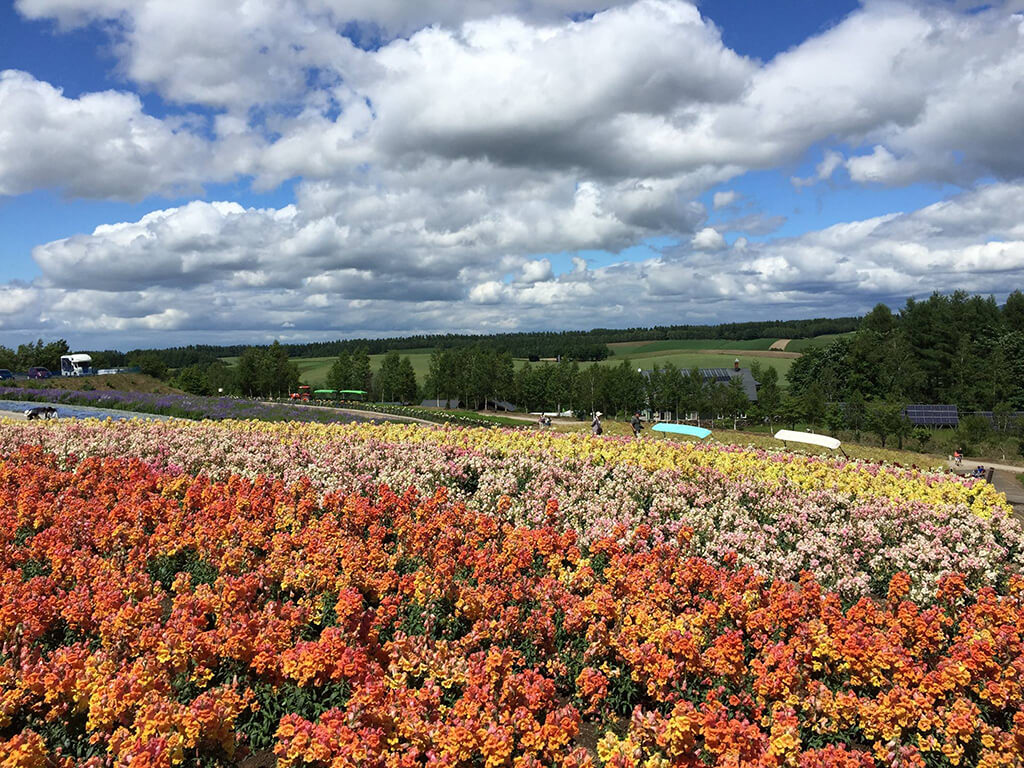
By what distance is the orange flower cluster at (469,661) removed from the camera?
4465 millimetres

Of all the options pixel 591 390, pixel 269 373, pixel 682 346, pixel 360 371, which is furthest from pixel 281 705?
pixel 682 346

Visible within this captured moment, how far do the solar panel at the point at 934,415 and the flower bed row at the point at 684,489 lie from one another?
5743cm

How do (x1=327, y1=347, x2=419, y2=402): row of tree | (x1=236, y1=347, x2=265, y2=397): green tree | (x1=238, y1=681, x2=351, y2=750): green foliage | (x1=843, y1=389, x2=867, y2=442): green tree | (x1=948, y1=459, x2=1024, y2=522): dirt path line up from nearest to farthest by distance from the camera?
(x1=238, y1=681, x2=351, y2=750): green foliage, (x1=948, y1=459, x2=1024, y2=522): dirt path, (x1=843, y1=389, x2=867, y2=442): green tree, (x1=327, y1=347, x2=419, y2=402): row of tree, (x1=236, y1=347, x2=265, y2=397): green tree

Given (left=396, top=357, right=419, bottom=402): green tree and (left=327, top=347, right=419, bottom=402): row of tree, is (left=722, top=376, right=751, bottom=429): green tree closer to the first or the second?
(left=396, top=357, right=419, bottom=402): green tree

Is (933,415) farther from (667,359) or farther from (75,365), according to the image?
(75,365)

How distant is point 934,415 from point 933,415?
9 cm

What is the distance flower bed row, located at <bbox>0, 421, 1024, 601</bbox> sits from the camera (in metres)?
8.95

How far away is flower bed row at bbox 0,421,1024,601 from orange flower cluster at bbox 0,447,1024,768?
0.94 m

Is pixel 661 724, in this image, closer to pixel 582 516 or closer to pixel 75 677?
pixel 75 677

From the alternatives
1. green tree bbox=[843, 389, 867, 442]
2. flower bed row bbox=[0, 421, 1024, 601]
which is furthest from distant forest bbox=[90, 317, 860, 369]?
flower bed row bbox=[0, 421, 1024, 601]

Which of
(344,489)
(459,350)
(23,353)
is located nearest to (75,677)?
(344,489)

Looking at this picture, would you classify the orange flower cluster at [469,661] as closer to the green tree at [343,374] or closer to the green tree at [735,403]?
the green tree at [735,403]

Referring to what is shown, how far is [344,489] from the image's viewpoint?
11.6 metres

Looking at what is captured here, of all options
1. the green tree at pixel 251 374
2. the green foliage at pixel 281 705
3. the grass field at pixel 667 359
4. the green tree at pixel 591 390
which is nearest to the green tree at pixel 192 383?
the green tree at pixel 251 374
